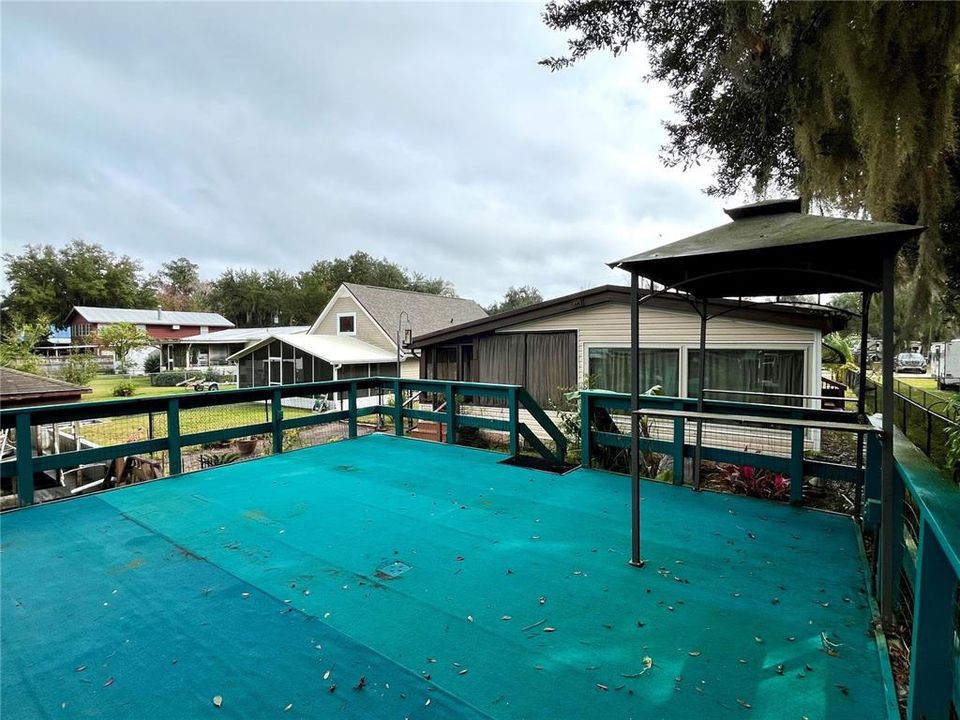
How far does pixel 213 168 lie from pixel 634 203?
15687 millimetres

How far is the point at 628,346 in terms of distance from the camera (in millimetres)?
8469

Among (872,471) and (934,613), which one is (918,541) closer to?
(934,613)

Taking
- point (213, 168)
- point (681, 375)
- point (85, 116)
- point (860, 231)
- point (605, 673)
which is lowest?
point (605, 673)

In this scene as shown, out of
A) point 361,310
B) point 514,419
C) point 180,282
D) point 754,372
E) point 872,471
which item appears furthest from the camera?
point 180,282

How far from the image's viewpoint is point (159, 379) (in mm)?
22844

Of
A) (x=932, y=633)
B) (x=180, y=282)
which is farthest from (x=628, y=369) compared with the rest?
(x=180, y=282)

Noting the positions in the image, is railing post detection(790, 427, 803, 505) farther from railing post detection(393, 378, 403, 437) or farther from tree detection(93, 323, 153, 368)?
tree detection(93, 323, 153, 368)

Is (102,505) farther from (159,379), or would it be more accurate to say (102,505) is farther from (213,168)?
(159,379)

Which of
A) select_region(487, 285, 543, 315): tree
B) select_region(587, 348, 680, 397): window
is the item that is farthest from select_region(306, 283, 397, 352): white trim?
select_region(487, 285, 543, 315): tree

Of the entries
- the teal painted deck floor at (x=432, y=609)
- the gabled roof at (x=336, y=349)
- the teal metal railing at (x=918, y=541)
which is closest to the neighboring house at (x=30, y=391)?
the teal painted deck floor at (x=432, y=609)

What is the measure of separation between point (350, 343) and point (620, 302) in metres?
13.4

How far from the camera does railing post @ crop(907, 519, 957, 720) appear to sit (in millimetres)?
1323

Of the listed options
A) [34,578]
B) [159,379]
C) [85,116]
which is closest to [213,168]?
[85,116]

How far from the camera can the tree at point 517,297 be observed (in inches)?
2105
